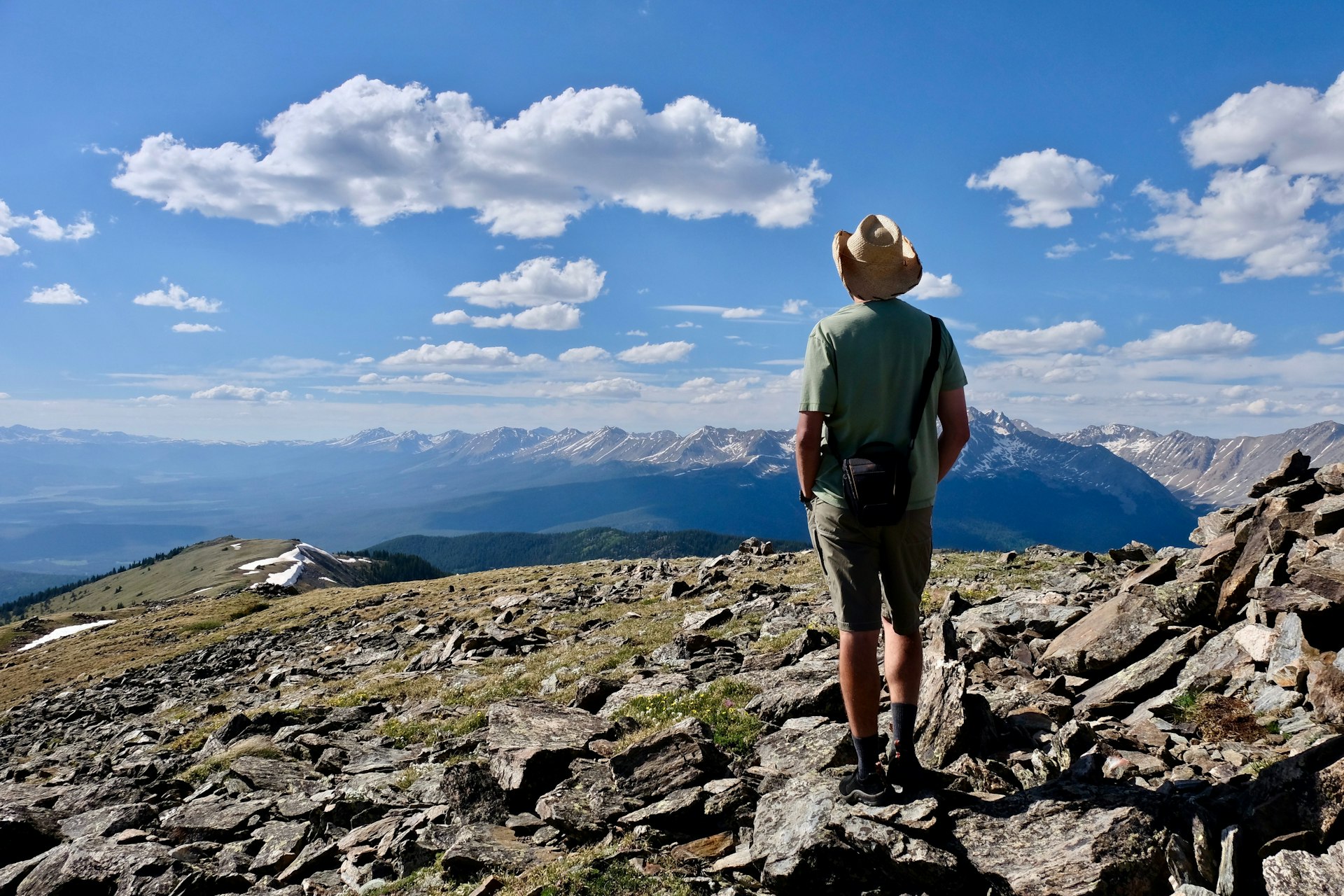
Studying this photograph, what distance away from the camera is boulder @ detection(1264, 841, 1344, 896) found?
555 cm

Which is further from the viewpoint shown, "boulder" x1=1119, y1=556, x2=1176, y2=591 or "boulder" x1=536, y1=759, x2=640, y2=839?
"boulder" x1=1119, y1=556, x2=1176, y2=591

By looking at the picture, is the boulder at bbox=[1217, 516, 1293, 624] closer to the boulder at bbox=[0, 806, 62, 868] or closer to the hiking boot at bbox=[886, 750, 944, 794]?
the hiking boot at bbox=[886, 750, 944, 794]

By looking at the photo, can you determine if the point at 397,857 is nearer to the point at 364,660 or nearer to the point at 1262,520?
the point at 1262,520

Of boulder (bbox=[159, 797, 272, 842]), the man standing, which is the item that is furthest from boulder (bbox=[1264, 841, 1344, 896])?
boulder (bbox=[159, 797, 272, 842])

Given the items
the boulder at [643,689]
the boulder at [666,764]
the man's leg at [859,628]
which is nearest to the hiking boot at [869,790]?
the man's leg at [859,628]

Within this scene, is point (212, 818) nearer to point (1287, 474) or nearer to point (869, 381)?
point (869, 381)

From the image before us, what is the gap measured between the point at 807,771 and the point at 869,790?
2291mm

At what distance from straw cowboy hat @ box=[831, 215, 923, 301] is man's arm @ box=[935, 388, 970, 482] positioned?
1.26 meters

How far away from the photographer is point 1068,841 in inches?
257

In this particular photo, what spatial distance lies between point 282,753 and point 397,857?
919 cm

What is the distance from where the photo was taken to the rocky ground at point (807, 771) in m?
6.57

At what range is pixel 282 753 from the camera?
16.5 metres

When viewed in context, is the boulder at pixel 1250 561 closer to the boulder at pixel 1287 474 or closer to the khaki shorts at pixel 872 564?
the boulder at pixel 1287 474

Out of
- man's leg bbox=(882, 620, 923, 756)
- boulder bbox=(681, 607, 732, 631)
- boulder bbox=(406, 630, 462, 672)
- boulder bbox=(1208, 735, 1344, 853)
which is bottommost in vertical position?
boulder bbox=(406, 630, 462, 672)
